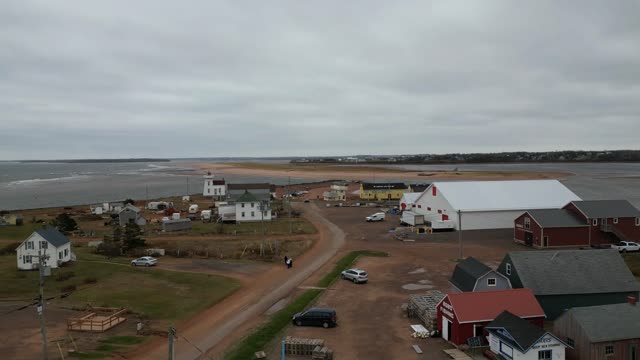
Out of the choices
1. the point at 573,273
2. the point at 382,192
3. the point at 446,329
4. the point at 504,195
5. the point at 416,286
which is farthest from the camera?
the point at 382,192

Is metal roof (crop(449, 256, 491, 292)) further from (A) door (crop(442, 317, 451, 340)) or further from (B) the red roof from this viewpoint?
(A) door (crop(442, 317, 451, 340))

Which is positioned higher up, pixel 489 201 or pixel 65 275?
pixel 489 201

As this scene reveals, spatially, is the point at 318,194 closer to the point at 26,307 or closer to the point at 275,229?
the point at 275,229

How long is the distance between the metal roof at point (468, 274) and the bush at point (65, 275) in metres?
28.0

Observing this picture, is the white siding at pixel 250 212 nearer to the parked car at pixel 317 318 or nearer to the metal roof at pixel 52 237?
the metal roof at pixel 52 237

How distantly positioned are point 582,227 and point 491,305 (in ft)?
96.9

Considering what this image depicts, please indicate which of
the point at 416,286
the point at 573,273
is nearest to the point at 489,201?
the point at 416,286

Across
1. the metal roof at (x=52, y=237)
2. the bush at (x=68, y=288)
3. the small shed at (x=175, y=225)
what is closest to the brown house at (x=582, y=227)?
the small shed at (x=175, y=225)

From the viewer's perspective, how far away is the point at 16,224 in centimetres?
6675

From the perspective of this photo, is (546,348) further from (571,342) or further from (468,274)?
(468,274)

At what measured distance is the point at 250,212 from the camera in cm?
6775

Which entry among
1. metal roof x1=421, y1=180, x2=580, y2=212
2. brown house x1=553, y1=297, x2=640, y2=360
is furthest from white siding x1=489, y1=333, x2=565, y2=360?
metal roof x1=421, y1=180, x2=580, y2=212

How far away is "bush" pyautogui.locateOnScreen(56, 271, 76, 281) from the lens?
125ft

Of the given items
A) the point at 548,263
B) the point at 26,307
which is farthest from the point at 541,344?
the point at 26,307
